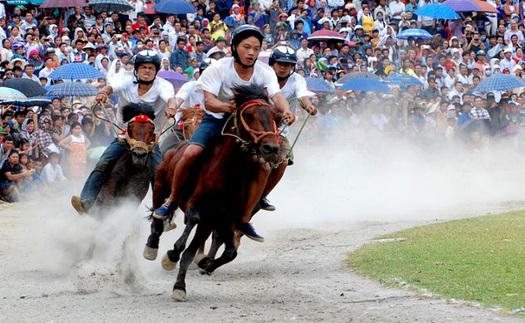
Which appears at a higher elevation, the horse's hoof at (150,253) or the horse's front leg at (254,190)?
the horse's front leg at (254,190)

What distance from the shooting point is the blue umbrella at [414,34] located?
32062 mm

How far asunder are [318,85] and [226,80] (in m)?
14.9

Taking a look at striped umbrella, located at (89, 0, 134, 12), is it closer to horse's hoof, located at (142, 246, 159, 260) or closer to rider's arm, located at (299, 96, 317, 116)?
rider's arm, located at (299, 96, 317, 116)

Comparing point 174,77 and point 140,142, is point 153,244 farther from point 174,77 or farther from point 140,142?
point 174,77

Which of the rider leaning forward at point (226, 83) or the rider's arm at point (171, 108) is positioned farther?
the rider's arm at point (171, 108)

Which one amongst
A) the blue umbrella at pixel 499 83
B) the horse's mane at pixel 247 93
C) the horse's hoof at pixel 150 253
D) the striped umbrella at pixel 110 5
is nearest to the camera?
the horse's mane at pixel 247 93

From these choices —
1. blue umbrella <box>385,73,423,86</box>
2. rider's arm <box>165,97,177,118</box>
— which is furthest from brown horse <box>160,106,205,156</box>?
blue umbrella <box>385,73,423,86</box>

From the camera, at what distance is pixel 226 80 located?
1174cm

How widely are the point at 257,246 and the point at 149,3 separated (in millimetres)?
15330

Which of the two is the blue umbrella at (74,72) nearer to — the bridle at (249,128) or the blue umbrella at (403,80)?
the blue umbrella at (403,80)

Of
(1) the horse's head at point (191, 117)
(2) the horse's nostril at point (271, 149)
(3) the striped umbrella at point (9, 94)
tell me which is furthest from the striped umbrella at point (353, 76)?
(2) the horse's nostril at point (271, 149)

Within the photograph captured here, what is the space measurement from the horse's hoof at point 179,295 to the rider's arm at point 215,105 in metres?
1.73

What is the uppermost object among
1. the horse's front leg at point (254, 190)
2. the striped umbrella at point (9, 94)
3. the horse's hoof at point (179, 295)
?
the striped umbrella at point (9, 94)

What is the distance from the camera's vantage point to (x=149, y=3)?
3008 centimetres
